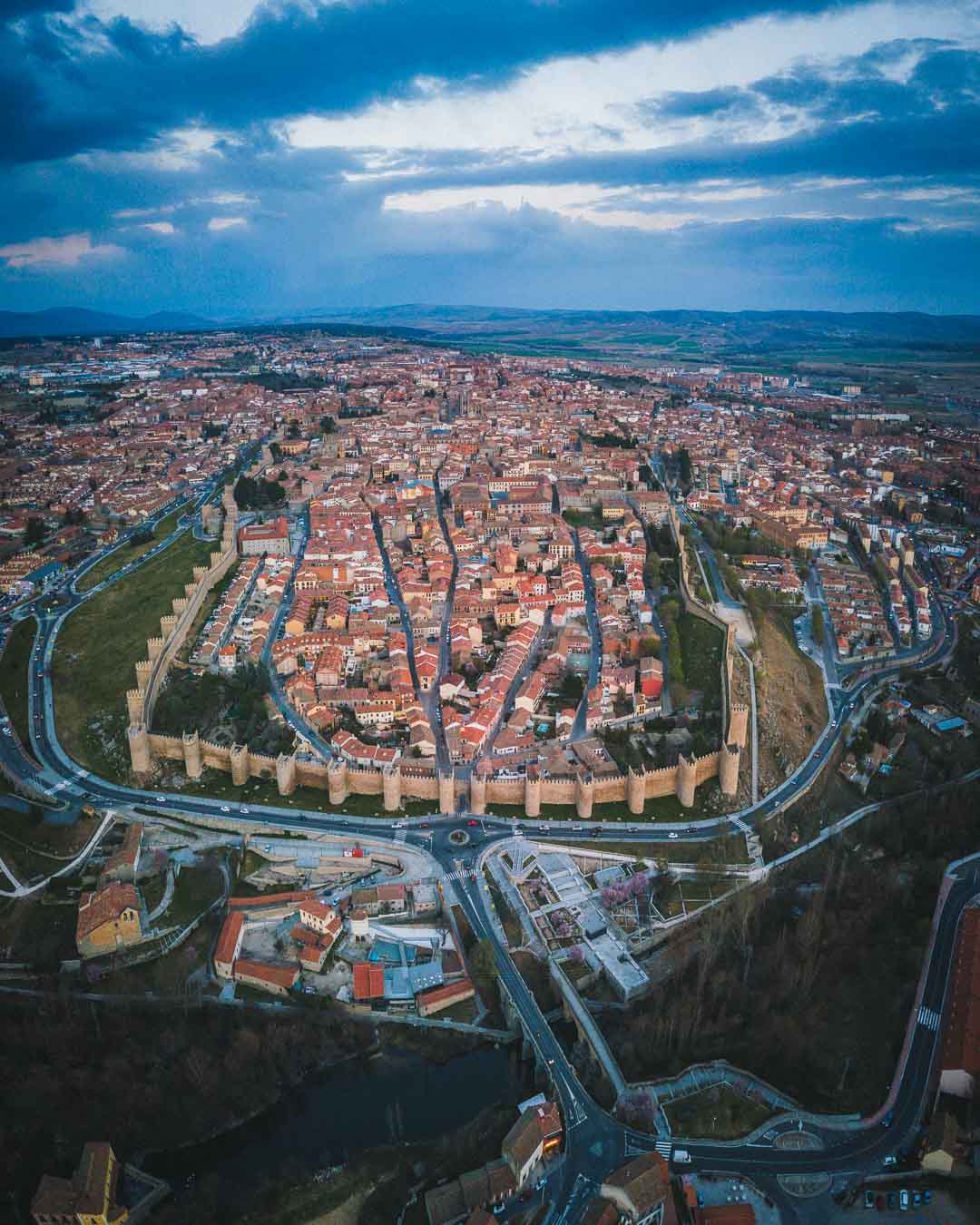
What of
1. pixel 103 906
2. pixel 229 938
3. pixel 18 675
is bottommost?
pixel 229 938

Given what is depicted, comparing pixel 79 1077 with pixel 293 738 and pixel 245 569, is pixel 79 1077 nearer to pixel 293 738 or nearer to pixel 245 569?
pixel 293 738

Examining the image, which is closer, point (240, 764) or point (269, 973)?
point (269, 973)

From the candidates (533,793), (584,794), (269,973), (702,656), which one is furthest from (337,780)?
(702,656)

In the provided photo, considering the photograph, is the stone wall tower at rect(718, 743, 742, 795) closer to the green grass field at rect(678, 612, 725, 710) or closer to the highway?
the highway

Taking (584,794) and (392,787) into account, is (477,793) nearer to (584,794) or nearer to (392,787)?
(392,787)

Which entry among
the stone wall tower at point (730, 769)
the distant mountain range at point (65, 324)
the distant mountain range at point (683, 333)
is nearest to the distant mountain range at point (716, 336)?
the distant mountain range at point (683, 333)

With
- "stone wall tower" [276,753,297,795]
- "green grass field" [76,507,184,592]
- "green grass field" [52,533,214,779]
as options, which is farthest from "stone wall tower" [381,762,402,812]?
"green grass field" [76,507,184,592]

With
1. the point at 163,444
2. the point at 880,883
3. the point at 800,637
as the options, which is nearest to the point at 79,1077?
the point at 880,883
